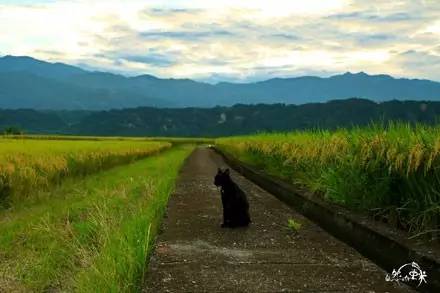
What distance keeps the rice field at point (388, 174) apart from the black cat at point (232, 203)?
4.85 feet

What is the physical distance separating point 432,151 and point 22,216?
9.20m

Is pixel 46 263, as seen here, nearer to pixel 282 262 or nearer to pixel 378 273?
pixel 282 262

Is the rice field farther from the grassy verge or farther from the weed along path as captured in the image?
the grassy verge

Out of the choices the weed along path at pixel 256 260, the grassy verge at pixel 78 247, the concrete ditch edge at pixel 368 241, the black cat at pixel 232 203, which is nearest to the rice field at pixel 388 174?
the concrete ditch edge at pixel 368 241

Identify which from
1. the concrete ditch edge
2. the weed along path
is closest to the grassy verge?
the weed along path

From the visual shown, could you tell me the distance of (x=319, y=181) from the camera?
848cm

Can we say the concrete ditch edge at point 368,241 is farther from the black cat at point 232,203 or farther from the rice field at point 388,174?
the black cat at point 232,203

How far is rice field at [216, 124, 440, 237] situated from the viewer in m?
4.95

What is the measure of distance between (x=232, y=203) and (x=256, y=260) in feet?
6.00

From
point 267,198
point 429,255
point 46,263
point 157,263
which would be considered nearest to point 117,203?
point 267,198

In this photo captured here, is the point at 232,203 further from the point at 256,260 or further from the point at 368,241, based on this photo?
the point at 368,241

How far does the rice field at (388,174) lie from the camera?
495 centimetres

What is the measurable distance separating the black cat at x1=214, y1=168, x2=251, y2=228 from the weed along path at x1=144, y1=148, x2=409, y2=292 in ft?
0.48

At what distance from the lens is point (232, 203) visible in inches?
269
